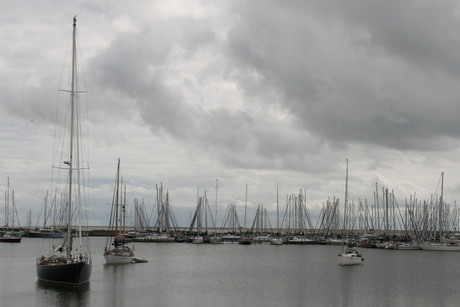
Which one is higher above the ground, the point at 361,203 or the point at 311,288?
the point at 361,203

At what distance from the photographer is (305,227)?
528 feet

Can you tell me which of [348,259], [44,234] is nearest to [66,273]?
[348,259]

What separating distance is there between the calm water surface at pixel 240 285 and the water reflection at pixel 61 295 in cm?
8

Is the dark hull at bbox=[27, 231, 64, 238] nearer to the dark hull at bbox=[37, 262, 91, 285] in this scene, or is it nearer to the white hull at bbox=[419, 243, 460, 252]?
the white hull at bbox=[419, 243, 460, 252]

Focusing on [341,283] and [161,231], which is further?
[161,231]

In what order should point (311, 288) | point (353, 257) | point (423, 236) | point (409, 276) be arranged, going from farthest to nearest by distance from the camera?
point (423, 236) → point (353, 257) → point (409, 276) → point (311, 288)

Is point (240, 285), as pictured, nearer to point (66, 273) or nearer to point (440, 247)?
point (66, 273)

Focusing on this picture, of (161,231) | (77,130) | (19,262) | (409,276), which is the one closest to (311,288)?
(409,276)

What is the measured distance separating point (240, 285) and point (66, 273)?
18.2m

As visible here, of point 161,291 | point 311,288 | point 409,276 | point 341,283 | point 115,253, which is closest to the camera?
point 161,291

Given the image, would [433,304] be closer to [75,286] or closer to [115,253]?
[75,286]

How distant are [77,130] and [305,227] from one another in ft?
394

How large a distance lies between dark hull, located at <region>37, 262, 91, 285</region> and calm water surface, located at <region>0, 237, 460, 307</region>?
780 mm

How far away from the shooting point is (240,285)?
57.5m
